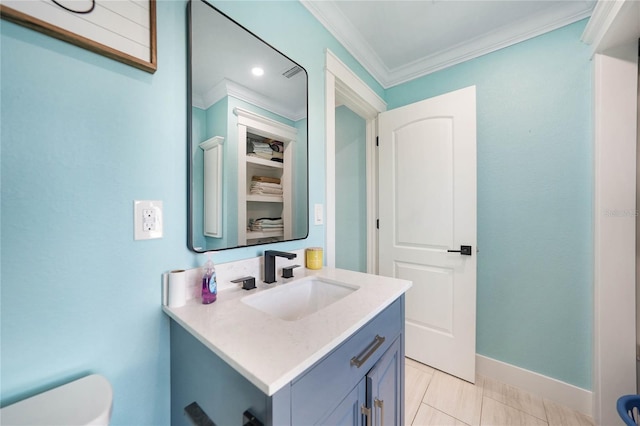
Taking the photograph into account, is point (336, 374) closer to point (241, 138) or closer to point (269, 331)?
point (269, 331)

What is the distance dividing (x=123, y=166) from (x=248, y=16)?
0.86 m

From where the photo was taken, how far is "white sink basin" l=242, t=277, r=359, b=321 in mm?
944

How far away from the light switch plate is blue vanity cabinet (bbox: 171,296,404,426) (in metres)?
0.31

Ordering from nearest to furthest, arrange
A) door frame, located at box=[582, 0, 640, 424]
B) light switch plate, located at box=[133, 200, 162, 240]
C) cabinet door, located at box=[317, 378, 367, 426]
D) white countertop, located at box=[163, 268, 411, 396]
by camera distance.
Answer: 1. white countertop, located at box=[163, 268, 411, 396]
2. cabinet door, located at box=[317, 378, 367, 426]
3. light switch plate, located at box=[133, 200, 162, 240]
4. door frame, located at box=[582, 0, 640, 424]

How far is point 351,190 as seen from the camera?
7.80 ft

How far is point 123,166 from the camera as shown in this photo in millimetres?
701

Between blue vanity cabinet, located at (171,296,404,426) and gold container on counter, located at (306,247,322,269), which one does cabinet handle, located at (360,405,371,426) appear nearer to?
blue vanity cabinet, located at (171,296,404,426)

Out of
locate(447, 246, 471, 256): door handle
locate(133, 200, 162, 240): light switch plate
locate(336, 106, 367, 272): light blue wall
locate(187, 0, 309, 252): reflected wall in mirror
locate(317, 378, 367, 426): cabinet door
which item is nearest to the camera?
locate(317, 378, 367, 426): cabinet door

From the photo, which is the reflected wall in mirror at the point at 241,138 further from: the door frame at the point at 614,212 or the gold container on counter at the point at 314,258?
the door frame at the point at 614,212

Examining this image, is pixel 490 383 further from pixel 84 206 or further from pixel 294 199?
pixel 84 206

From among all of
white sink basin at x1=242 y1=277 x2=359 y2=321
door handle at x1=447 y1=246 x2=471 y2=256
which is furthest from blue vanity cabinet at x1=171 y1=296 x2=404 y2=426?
door handle at x1=447 y1=246 x2=471 y2=256

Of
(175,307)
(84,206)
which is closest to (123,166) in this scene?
(84,206)

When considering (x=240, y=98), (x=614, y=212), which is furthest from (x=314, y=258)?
A: (x=614, y=212)

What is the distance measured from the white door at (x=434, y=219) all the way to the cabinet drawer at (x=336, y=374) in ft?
3.43
